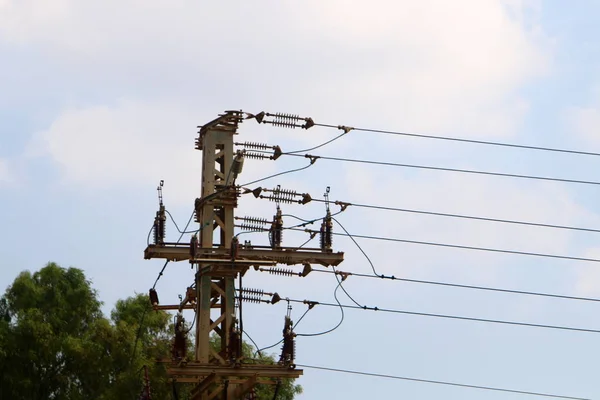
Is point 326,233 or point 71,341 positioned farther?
point 71,341

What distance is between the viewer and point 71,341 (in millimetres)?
57062

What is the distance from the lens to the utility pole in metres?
27.4

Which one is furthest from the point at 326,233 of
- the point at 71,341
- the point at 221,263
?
the point at 71,341

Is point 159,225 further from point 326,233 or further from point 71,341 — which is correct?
point 71,341

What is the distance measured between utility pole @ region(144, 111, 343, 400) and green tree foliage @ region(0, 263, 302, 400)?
88.8 feet

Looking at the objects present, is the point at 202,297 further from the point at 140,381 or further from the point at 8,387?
the point at 8,387

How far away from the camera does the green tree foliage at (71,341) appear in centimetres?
5672

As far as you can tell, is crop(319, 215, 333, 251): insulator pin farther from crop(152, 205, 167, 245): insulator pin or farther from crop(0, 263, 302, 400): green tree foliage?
crop(0, 263, 302, 400): green tree foliage

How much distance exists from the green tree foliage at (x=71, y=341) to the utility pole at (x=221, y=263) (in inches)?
1065

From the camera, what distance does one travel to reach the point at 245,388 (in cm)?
2789

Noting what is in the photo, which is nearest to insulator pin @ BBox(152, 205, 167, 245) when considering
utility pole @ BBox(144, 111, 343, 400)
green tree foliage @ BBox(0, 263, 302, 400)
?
utility pole @ BBox(144, 111, 343, 400)

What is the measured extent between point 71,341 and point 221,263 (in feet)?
100.0

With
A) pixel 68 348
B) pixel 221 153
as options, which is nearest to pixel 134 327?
pixel 68 348

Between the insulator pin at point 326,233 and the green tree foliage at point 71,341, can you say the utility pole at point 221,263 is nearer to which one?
the insulator pin at point 326,233
